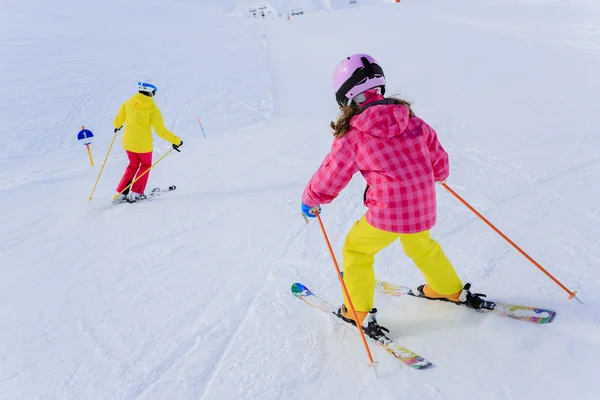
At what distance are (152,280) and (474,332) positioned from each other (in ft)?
9.43

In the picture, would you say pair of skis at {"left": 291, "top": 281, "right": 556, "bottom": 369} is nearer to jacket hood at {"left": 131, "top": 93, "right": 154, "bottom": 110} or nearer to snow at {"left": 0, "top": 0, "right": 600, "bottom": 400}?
snow at {"left": 0, "top": 0, "right": 600, "bottom": 400}

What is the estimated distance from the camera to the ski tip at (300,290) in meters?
3.61

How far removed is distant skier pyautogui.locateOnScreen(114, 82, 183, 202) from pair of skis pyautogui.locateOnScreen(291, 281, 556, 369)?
3.67 meters

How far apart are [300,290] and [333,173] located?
52.3 inches

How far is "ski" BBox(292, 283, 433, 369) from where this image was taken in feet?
9.02

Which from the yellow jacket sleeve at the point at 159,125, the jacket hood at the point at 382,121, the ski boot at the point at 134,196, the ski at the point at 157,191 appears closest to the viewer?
the jacket hood at the point at 382,121

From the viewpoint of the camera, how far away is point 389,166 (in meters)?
2.58

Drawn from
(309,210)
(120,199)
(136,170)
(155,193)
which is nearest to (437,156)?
(309,210)

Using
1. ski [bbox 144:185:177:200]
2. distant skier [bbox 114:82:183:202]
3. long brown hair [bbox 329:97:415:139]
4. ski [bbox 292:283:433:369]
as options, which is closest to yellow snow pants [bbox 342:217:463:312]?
ski [bbox 292:283:433:369]

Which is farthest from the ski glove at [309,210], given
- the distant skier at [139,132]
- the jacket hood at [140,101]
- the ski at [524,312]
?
the jacket hood at [140,101]

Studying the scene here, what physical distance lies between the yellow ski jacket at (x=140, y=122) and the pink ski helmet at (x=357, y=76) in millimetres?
4144

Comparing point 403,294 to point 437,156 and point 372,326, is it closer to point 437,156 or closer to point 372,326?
point 372,326

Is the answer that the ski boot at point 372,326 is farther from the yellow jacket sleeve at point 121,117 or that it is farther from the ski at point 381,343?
the yellow jacket sleeve at point 121,117

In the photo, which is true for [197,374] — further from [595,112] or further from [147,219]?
[595,112]
